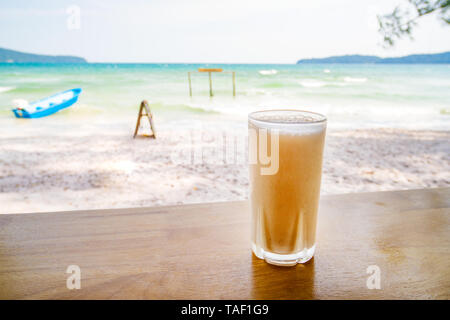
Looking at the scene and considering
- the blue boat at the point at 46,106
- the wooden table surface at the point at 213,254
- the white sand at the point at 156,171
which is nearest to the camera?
the wooden table surface at the point at 213,254

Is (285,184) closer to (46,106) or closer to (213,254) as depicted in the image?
(213,254)

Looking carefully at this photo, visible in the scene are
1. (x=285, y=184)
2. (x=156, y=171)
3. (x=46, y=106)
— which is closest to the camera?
(x=285, y=184)

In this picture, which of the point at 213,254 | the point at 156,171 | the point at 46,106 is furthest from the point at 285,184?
the point at 46,106

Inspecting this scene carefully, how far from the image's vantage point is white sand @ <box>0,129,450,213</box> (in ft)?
9.00

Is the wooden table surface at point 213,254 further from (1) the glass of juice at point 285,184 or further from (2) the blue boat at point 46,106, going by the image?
(2) the blue boat at point 46,106

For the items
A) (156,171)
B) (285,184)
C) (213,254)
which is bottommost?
(156,171)

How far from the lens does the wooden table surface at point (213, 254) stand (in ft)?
1.31

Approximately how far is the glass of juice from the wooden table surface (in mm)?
31

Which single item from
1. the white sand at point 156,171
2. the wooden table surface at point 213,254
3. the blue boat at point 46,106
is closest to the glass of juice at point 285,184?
the wooden table surface at point 213,254

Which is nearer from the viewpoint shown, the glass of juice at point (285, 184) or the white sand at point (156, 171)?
the glass of juice at point (285, 184)

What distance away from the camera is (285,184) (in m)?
0.44

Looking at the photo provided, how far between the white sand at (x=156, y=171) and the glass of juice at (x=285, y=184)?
2.20m

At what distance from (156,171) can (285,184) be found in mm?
3047
